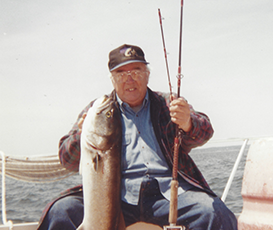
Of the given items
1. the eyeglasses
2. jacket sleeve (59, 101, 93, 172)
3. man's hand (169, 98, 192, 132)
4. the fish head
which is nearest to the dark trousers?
jacket sleeve (59, 101, 93, 172)

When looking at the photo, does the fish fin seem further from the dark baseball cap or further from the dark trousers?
the dark baseball cap

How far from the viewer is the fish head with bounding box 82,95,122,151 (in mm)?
2712

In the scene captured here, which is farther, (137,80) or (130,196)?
(137,80)

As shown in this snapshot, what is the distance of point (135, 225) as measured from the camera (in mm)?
2977

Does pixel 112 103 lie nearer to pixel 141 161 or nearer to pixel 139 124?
pixel 139 124

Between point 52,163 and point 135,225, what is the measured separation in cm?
Answer: 163

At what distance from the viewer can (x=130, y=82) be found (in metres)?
3.18

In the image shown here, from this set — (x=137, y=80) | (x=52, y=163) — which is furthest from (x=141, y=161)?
(x=52, y=163)

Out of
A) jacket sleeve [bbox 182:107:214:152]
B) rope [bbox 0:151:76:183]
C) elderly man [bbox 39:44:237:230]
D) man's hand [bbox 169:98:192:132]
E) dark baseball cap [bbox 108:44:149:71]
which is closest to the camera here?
man's hand [bbox 169:98:192:132]

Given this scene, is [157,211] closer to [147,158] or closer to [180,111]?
[147,158]

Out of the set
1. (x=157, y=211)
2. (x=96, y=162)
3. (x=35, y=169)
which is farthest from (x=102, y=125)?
(x=35, y=169)

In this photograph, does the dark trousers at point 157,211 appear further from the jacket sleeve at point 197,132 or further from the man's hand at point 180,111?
the man's hand at point 180,111

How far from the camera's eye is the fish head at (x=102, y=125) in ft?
8.90

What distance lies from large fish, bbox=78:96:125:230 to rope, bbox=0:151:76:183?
4.81ft
